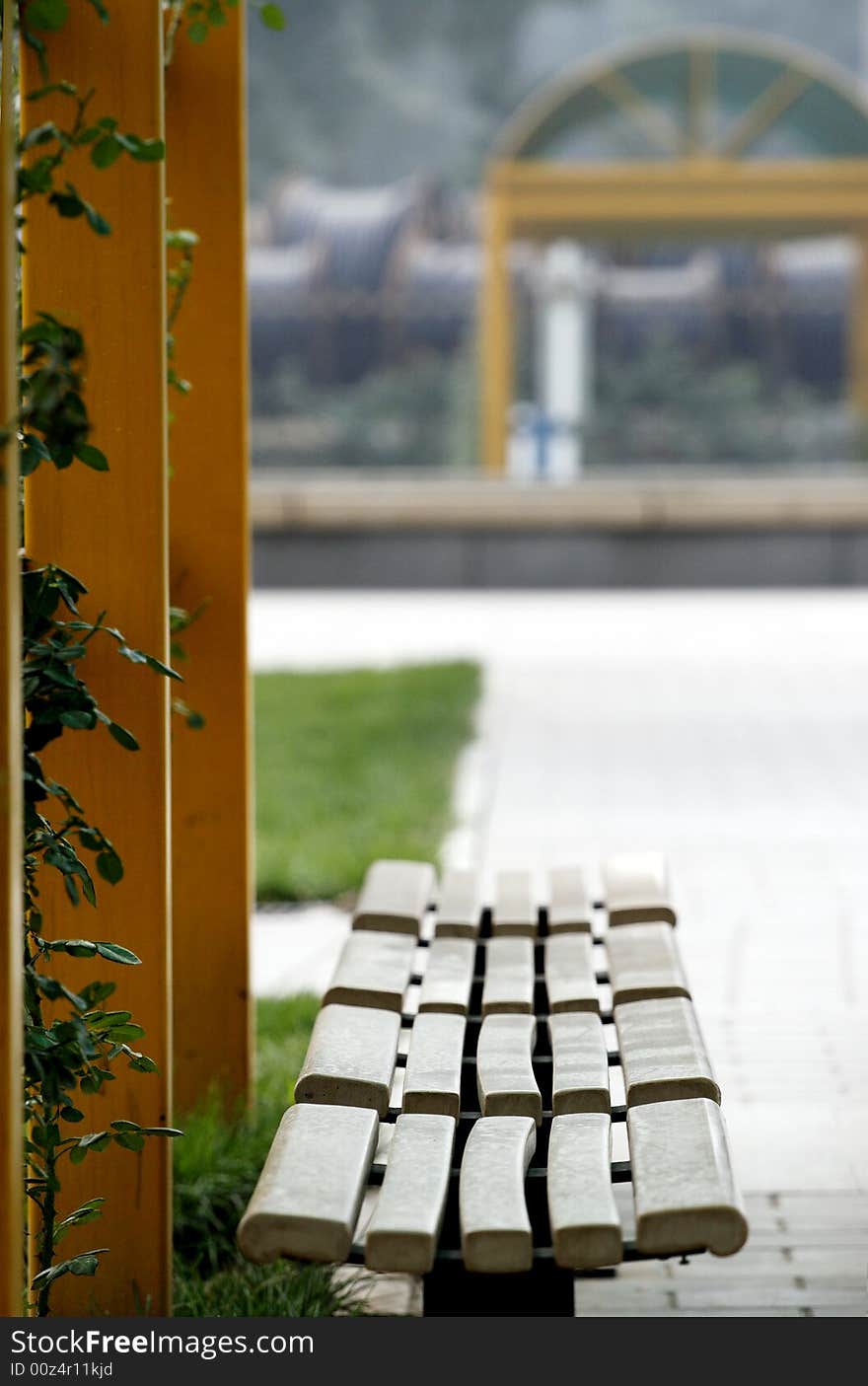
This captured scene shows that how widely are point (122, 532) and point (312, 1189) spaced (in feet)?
2.85

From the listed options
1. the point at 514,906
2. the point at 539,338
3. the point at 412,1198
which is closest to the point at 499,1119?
the point at 412,1198

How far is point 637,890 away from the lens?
350 cm

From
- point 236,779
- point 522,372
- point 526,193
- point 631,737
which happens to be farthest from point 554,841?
point 522,372

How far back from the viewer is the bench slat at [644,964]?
2805 millimetres

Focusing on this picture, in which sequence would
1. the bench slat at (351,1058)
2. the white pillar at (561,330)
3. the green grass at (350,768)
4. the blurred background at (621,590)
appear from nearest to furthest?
the bench slat at (351,1058) < the blurred background at (621,590) < the green grass at (350,768) < the white pillar at (561,330)

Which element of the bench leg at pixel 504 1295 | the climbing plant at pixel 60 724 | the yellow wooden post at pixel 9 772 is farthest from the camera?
the bench leg at pixel 504 1295

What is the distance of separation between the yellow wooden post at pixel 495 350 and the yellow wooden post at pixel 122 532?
1658 centimetres

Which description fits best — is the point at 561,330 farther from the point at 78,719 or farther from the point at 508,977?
the point at 78,719

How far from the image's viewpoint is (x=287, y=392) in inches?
1244

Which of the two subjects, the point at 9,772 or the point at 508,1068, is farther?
the point at 508,1068

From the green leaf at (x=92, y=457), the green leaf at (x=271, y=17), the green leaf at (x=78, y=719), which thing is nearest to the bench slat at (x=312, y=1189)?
the green leaf at (x=78, y=719)

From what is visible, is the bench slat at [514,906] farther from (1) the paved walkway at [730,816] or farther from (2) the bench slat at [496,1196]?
(2) the bench slat at [496,1196]

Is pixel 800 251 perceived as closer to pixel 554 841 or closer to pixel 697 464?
pixel 697 464

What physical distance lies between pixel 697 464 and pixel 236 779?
2004cm
